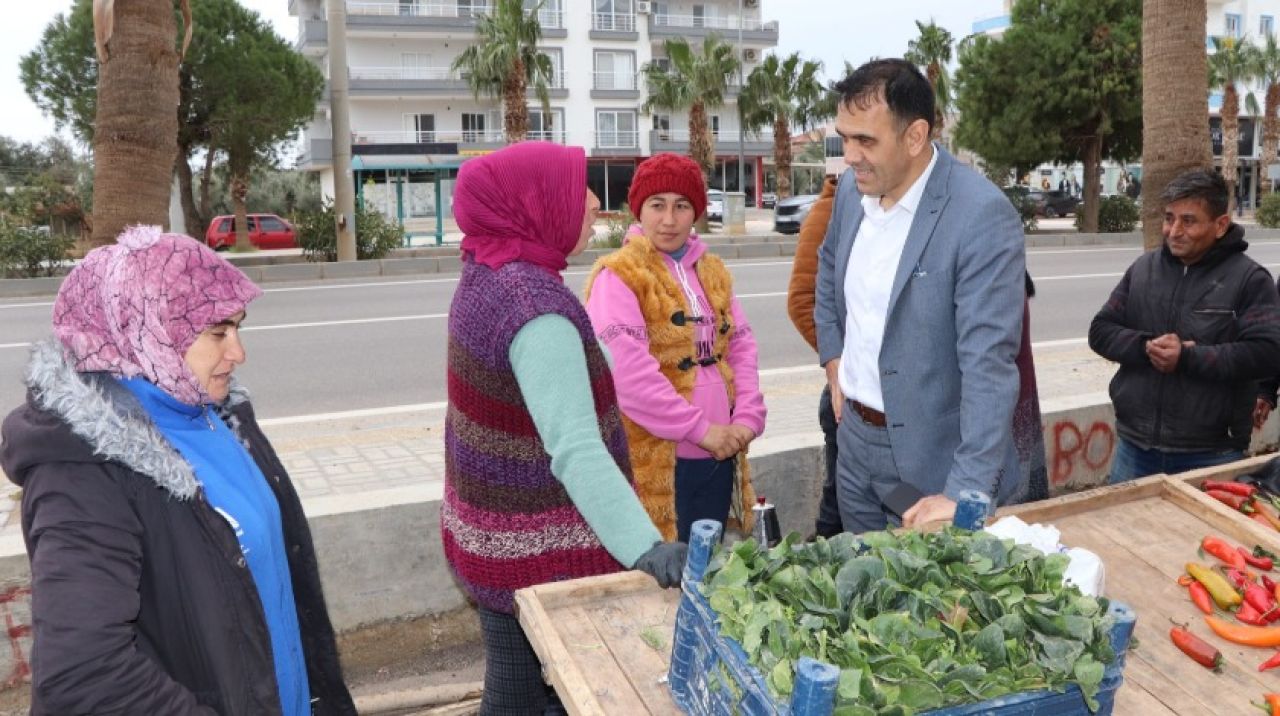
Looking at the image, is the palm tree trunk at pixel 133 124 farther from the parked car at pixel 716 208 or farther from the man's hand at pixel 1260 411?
the parked car at pixel 716 208

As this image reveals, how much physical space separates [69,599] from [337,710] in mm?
914

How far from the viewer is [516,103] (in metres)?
27.8

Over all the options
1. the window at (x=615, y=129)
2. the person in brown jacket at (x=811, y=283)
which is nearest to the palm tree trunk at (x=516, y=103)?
the person in brown jacket at (x=811, y=283)

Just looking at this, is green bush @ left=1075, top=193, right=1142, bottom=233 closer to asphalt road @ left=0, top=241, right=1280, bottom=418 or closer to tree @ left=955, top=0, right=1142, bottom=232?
tree @ left=955, top=0, right=1142, bottom=232

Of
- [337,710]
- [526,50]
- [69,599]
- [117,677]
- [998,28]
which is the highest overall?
[998,28]

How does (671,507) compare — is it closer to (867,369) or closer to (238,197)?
(867,369)

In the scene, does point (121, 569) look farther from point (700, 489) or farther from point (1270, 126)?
point (1270, 126)

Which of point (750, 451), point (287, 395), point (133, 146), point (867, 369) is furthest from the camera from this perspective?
point (287, 395)

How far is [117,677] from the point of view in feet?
5.85

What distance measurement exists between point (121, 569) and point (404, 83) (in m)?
48.8

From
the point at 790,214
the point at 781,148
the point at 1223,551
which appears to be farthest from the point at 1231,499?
the point at 781,148

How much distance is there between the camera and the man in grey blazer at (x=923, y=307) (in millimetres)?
2701

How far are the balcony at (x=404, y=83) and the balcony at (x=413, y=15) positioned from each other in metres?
2.10

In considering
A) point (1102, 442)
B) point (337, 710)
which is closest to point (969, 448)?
point (337, 710)
